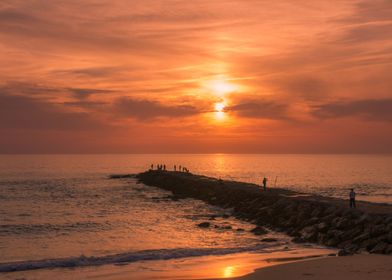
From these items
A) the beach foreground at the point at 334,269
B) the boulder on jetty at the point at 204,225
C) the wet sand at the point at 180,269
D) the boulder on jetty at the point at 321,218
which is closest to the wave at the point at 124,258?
the wet sand at the point at 180,269

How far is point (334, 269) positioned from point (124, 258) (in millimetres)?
8928

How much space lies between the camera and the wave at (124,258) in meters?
19.7

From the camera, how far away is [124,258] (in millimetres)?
20906

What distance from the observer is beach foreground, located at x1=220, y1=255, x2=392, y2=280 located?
601 inches

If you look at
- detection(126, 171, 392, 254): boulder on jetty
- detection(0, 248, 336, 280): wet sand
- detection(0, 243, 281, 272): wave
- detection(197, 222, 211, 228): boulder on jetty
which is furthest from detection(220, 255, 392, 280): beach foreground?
detection(197, 222, 211, 228): boulder on jetty

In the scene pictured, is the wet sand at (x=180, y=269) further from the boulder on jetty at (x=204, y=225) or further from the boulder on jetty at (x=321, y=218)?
the boulder on jetty at (x=204, y=225)

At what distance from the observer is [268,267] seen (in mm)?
17688

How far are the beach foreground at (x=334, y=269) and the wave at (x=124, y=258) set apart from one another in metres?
5.00

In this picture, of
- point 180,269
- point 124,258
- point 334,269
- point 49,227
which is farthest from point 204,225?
point 334,269

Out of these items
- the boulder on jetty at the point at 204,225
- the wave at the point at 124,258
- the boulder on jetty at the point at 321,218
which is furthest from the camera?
the boulder on jetty at the point at 204,225

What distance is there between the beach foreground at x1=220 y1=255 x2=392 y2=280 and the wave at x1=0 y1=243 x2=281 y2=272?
500 centimetres

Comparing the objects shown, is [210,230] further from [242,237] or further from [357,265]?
[357,265]

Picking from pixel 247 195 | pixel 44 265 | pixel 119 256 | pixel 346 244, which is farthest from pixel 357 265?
pixel 247 195

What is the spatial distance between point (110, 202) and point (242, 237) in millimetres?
25276
